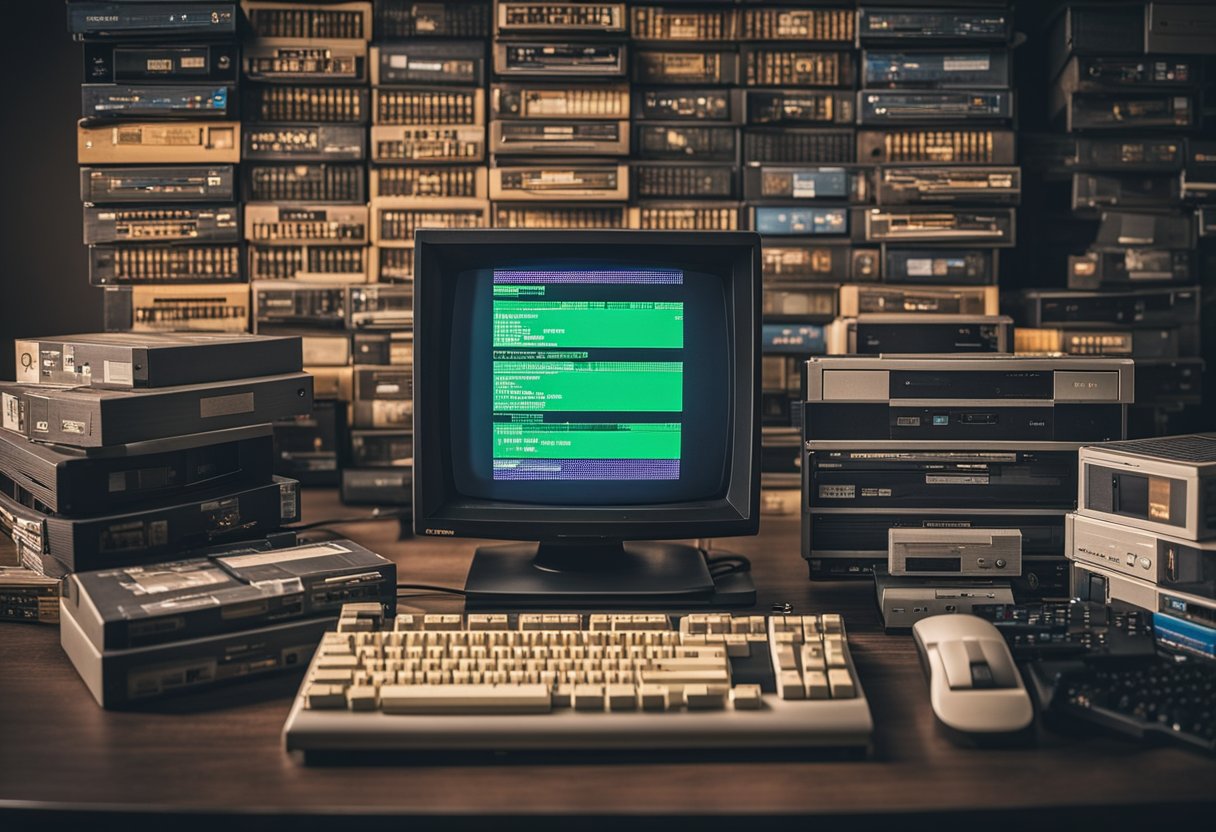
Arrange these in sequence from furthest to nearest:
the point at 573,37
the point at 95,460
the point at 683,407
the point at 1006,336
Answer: the point at 573,37 → the point at 1006,336 → the point at 683,407 → the point at 95,460

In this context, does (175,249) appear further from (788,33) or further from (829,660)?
(829,660)

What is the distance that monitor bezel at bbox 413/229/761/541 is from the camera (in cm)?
139

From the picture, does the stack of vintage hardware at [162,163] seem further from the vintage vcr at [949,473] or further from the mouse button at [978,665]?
the mouse button at [978,665]

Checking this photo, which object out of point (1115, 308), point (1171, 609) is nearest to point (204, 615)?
point (1171, 609)

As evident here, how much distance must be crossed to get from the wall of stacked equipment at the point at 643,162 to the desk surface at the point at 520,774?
1594mm

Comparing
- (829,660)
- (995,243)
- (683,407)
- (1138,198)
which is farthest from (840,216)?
(829,660)

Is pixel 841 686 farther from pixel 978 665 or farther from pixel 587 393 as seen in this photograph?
pixel 587 393

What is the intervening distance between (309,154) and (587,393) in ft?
5.14

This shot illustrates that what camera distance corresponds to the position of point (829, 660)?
1.05m

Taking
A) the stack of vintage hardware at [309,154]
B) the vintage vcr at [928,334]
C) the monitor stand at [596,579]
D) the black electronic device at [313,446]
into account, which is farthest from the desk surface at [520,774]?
the stack of vintage hardware at [309,154]

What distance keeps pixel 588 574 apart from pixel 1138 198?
2.03 metres

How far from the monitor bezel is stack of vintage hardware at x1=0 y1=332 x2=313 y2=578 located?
26 cm

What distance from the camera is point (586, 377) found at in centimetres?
142

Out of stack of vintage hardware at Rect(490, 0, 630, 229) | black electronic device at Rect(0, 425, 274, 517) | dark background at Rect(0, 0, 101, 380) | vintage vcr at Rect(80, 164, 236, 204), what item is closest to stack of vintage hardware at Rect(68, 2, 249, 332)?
vintage vcr at Rect(80, 164, 236, 204)
